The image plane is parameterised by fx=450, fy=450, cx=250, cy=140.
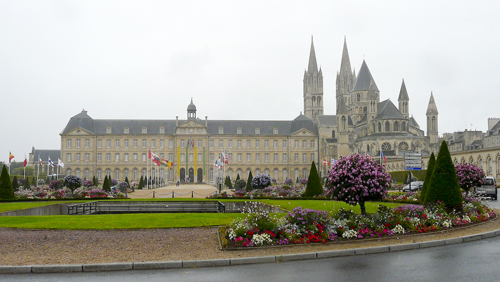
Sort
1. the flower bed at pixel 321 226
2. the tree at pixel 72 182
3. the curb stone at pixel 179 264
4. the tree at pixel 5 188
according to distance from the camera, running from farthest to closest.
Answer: the tree at pixel 72 182 → the tree at pixel 5 188 → the flower bed at pixel 321 226 → the curb stone at pixel 179 264

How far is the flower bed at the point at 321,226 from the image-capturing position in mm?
9773

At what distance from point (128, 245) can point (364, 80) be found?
257 ft

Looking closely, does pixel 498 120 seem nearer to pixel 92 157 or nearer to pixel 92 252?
pixel 92 157

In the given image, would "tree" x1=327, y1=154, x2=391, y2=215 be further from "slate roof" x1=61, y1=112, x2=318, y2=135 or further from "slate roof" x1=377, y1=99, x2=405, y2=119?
"slate roof" x1=377, y1=99, x2=405, y2=119

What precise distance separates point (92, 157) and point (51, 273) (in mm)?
62068

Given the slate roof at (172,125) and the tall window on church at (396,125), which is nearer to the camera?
the slate roof at (172,125)

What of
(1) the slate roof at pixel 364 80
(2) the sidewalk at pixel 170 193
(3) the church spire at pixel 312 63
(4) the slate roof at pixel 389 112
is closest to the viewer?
(2) the sidewalk at pixel 170 193

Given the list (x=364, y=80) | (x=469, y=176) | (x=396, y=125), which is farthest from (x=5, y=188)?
(x=364, y=80)

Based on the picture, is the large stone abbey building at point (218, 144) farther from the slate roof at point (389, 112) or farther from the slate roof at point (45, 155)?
the slate roof at point (45, 155)

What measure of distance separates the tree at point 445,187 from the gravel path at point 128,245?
3.99 feet

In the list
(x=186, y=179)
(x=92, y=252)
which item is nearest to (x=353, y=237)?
(x=92, y=252)

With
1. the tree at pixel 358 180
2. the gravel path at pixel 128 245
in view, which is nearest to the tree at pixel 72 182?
the gravel path at pixel 128 245

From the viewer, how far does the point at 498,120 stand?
65688 millimetres

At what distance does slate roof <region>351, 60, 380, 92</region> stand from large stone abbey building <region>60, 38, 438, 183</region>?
1112 centimetres
